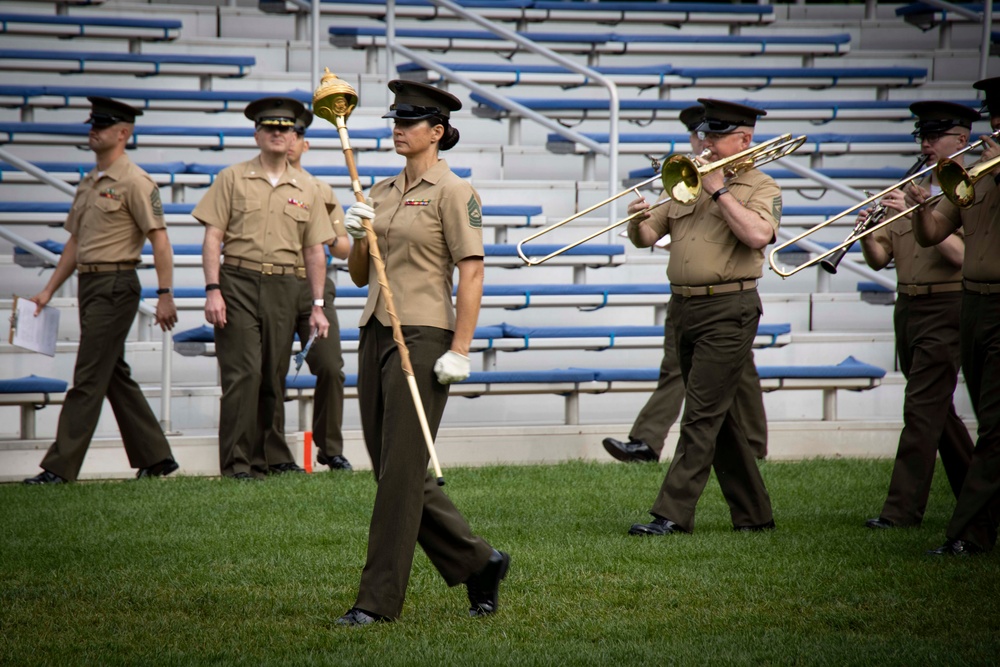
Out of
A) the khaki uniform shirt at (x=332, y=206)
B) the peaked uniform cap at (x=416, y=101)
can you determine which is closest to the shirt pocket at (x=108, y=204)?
the khaki uniform shirt at (x=332, y=206)

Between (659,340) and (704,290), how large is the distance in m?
3.84

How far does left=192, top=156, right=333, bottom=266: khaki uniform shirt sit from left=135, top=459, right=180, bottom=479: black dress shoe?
50.1 inches

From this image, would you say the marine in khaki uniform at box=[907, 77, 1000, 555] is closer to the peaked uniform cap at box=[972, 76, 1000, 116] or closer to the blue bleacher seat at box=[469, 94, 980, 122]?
the peaked uniform cap at box=[972, 76, 1000, 116]

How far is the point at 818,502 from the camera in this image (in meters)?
6.97

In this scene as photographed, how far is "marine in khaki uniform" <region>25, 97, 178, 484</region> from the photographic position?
295 inches

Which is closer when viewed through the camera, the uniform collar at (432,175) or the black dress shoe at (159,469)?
the uniform collar at (432,175)

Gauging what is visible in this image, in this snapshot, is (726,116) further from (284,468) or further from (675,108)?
(675,108)

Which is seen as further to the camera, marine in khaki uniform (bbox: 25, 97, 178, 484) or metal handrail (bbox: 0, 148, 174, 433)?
metal handrail (bbox: 0, 148, 174, 433)

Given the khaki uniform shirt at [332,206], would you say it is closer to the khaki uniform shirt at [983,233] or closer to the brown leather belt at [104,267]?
the brown leather belt at [104,267]

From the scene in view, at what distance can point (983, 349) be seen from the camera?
18.1 feet

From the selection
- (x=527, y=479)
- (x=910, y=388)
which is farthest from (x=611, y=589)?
(x=527, y=479)

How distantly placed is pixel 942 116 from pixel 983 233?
0.74 meters

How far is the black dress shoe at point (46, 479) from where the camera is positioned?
24.3 feet

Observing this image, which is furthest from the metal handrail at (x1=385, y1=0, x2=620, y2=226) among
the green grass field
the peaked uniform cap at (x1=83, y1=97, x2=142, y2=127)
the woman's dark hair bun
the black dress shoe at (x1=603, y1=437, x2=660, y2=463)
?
the woman's dark hair bun
